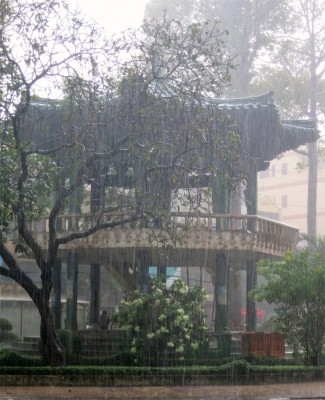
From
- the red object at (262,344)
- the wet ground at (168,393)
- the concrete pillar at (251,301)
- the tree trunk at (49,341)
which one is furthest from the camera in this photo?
the concrete pillar at (251,301)

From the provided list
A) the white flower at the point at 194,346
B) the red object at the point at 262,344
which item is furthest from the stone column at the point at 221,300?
the white flower at the point at 194,346

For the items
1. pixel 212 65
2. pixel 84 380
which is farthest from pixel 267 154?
pixel 84 380

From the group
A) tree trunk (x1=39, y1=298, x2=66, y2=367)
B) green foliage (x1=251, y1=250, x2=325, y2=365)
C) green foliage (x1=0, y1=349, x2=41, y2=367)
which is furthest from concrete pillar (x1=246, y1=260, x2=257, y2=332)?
green foliage (x1=0, y1=349, x2=41, y2=367)

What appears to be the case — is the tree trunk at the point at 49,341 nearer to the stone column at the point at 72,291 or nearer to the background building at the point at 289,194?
the stone column at the point at 72,291

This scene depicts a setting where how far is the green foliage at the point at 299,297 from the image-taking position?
19.0 metres

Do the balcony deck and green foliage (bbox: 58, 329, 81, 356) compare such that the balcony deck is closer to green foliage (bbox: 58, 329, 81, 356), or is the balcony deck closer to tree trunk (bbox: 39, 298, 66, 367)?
green foliage (bbox: 58, 329, 81, 356)

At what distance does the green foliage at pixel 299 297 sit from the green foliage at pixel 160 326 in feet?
5.73

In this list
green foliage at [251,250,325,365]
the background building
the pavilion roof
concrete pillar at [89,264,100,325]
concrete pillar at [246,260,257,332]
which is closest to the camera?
green foliage at [251,250,325,365]

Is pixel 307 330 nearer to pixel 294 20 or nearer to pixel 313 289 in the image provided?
pixel 313 289

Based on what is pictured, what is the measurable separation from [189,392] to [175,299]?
4346mm

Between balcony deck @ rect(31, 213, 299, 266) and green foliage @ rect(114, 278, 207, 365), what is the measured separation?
202cm

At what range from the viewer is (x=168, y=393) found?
16031 mm

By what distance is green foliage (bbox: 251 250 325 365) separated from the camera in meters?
19.0

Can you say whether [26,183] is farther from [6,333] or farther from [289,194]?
[289,194]
